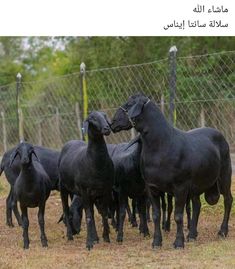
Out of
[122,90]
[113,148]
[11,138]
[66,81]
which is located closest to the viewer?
[113,148]

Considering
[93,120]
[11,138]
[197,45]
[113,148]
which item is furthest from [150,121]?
[197,45]

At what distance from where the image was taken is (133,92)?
1825cm

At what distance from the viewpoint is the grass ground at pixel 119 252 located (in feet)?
27.8

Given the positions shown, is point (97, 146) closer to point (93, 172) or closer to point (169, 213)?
point (93, 172)

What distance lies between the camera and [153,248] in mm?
9695

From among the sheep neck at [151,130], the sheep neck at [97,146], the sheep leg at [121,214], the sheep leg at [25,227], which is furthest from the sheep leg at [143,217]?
the sheep leg at [25,227]

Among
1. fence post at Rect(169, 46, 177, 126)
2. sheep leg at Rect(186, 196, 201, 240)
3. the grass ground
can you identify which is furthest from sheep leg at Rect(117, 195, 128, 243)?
fence post at Rect(169, 46, 177, 126)

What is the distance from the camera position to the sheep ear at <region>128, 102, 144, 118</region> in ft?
31.6

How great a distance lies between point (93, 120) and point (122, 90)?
395 inches

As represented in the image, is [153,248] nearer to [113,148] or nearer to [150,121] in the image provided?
[150,121]

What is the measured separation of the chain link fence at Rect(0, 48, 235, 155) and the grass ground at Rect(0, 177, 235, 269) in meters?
3.64

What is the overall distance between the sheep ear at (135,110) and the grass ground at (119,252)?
1.88 m

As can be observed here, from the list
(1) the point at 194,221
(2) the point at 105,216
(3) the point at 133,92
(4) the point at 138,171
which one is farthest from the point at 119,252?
(3) the point at 133,92
